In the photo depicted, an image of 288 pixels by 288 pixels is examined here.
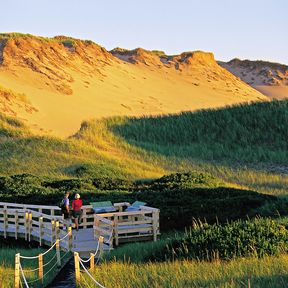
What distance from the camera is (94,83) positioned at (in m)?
112

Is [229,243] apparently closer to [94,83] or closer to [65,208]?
[65,208]

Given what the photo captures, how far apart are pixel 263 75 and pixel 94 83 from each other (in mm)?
61595

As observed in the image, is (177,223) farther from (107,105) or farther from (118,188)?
(107,105)

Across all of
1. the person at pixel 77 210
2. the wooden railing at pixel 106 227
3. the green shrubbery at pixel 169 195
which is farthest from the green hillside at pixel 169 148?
the person at pixel 77 210

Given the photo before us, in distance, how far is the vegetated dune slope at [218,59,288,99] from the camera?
5832 inches

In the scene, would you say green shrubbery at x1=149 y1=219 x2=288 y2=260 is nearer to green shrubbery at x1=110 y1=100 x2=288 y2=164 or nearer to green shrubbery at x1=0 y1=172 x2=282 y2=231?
green shrubbery at x1=0 y1=172 x2=282 y2=231

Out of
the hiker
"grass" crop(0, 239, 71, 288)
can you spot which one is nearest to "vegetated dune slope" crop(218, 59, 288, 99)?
the hiker

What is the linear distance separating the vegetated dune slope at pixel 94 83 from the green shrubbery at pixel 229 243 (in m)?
62.8

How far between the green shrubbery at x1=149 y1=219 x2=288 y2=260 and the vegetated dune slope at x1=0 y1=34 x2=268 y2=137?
6283 cm

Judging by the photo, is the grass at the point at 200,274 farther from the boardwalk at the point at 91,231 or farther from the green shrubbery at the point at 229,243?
the boardwalk at the point at 91,231

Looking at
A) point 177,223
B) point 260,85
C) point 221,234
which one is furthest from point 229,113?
point 260,85

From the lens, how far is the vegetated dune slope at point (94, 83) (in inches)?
3568

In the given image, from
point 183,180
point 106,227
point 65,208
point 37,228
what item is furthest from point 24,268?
point 183,180

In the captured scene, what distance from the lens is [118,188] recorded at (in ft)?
118
